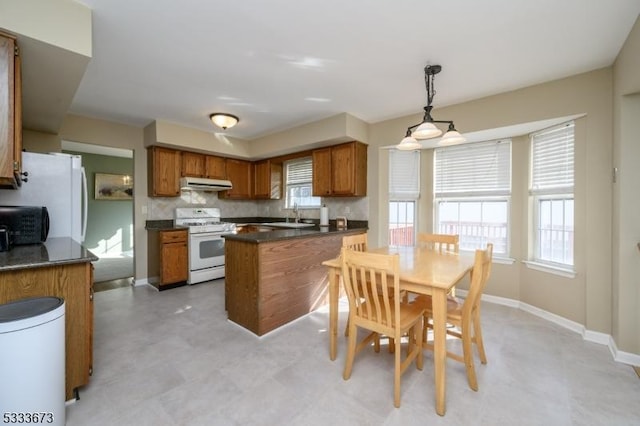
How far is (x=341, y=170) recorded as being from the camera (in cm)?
394

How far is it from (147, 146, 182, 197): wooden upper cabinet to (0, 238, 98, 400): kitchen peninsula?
8.08 ft

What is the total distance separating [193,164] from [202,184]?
1.35 ft

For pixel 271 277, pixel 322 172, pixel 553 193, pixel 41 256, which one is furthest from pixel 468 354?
pixel 322 172

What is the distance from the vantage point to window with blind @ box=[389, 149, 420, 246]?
13.1ft

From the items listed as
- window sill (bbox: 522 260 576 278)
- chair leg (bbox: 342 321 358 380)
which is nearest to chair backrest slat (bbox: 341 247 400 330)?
chair leg (bbox: 342 321 358 380)

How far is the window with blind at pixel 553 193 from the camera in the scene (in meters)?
2.83

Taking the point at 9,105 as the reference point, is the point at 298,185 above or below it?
below

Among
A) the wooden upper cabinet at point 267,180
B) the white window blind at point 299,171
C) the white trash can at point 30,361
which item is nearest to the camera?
the white trash can at point 30,361

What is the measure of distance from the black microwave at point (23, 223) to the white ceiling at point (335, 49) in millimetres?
1367

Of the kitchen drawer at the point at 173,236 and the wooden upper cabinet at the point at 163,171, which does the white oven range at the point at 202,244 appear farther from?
the wooden upper cabinet at the point at 163,171

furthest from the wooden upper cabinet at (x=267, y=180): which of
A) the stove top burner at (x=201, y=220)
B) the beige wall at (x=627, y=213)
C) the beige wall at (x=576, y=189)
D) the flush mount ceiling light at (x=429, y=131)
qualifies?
the beige wall at (x=627, y=213)

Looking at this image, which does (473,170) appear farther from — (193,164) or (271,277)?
(193,164)

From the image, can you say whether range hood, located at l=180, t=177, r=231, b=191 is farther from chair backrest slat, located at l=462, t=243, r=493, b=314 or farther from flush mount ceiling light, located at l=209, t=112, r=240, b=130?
chair backrest slat, located at l=462, t=243, r=493, b=314

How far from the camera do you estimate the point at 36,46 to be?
1648 millimetres
